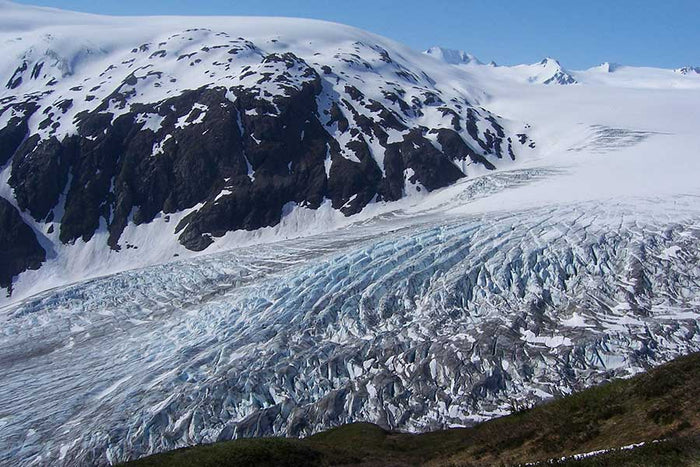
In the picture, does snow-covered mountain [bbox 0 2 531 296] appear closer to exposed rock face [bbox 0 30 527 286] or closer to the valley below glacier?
exposed rock face [bbox 0 30 527 286]

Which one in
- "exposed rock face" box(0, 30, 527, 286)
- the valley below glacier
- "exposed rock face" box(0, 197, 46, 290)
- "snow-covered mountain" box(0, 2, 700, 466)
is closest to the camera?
the valley below glacier

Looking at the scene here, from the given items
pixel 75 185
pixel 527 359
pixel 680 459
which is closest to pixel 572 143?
pixel 527 359

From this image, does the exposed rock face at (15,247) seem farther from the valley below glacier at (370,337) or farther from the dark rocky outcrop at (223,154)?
the valley below glacier at (370,337)

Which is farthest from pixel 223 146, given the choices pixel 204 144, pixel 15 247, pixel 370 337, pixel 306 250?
pixel 370 337

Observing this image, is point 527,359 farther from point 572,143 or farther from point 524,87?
point 524,87

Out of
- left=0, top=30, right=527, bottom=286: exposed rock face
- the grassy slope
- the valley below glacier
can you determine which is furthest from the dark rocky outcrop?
the grassy slope

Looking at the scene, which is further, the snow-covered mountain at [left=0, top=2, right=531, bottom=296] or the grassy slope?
the snow-covered mountain at [left=0, top=2, right=531, bottom=296]
